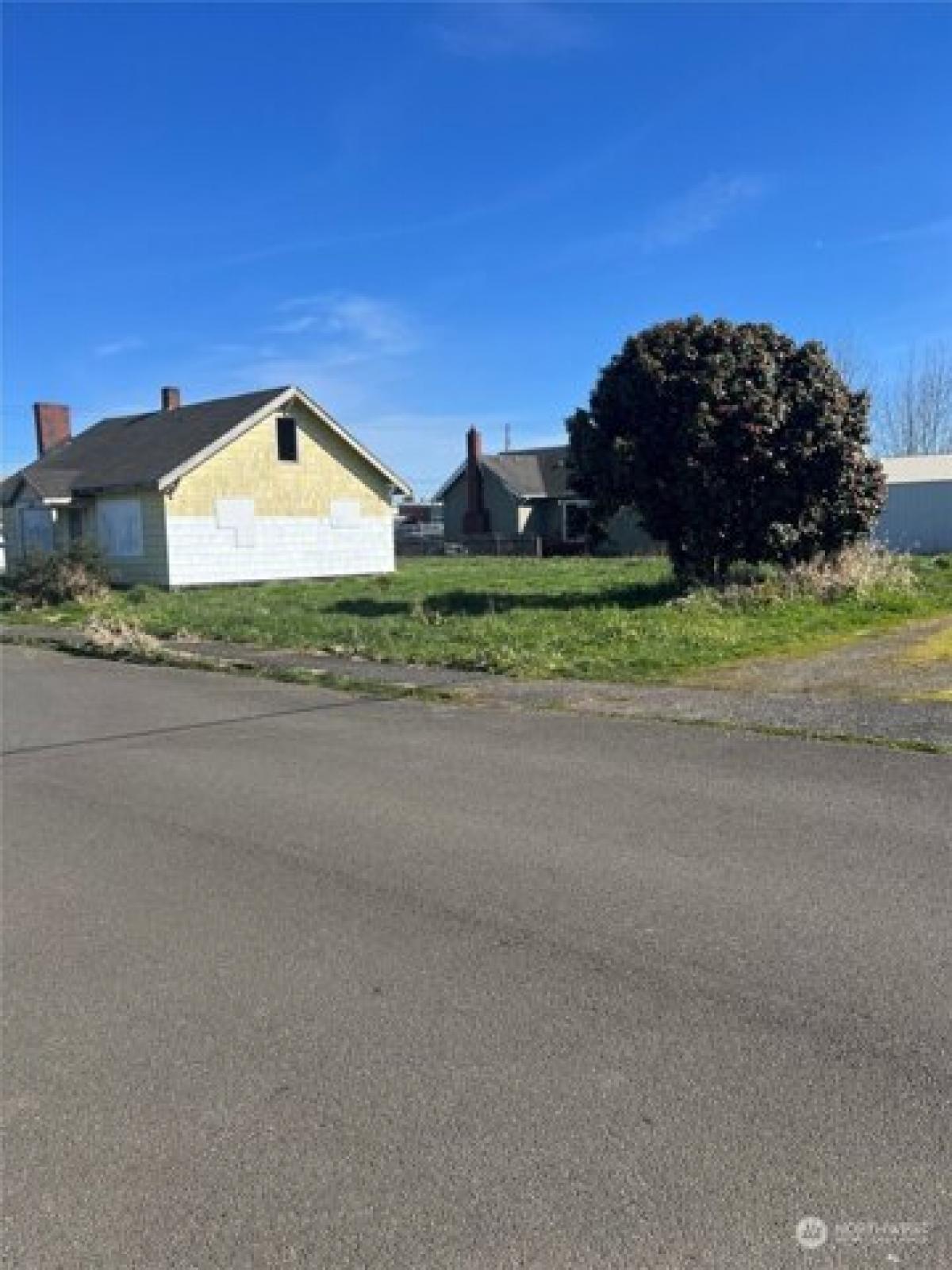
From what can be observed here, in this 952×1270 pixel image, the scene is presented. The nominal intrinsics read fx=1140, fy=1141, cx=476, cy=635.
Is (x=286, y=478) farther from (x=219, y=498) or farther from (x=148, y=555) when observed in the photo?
(x=148, y=555)

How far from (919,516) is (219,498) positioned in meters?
23.8

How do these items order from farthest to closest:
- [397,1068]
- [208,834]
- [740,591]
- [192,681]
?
[740,591] → [192,681] → [208,834] → [397,1068]

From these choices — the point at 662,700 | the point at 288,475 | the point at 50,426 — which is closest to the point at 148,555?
the point at 288,475

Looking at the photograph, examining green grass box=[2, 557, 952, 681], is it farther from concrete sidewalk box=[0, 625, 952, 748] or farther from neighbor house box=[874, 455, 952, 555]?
neighbor house box=[874, 455, 952, 555]

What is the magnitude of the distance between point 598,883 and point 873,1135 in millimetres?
2377

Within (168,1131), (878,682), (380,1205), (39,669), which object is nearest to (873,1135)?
(380,1205)

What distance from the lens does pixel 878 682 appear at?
11.2 metres

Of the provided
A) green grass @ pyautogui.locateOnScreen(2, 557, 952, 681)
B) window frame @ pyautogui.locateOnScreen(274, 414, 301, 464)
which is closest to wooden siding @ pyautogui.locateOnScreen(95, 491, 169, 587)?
green grass @ pyautogui.locateOnScreen(2, 557, 952, 681)

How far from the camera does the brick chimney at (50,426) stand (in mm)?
39156

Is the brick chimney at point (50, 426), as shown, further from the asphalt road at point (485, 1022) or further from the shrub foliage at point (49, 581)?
the asphalt road at point (485, 1022)

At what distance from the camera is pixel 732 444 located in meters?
17.7

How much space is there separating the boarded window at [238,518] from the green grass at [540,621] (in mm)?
4633

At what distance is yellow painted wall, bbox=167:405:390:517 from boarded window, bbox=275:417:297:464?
4.9 inches

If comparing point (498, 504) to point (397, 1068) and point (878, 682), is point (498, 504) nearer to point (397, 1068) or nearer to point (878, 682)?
point (878, 682)
